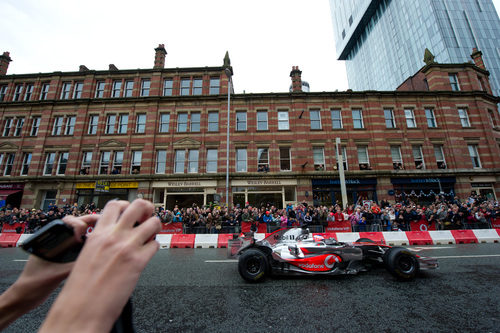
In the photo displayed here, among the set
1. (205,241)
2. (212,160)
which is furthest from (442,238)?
(212,160)

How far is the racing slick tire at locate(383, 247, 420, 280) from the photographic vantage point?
5065 millimetres

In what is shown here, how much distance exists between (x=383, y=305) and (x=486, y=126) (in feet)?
84.3

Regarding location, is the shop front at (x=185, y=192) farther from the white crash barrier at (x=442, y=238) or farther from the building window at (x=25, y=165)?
the white crash barrier at (x=442, y=238)

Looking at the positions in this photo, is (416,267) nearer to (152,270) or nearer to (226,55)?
(152,270)

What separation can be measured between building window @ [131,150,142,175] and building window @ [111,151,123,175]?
3.50ft

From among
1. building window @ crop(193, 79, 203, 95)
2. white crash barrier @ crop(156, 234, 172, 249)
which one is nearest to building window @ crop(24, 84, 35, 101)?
building window @ crop(193, 79, 203, 95)

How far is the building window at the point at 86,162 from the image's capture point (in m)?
19.1

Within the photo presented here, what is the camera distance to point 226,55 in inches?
829

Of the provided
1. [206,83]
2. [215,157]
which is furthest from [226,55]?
[215,157]

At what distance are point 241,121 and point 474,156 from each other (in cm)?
2111

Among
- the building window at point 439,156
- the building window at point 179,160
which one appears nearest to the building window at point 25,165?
the building window at point 179,160

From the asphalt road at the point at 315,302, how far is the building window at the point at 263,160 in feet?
43.4

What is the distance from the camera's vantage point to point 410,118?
805 inches

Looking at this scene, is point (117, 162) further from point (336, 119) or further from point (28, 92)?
point (336, 119)
